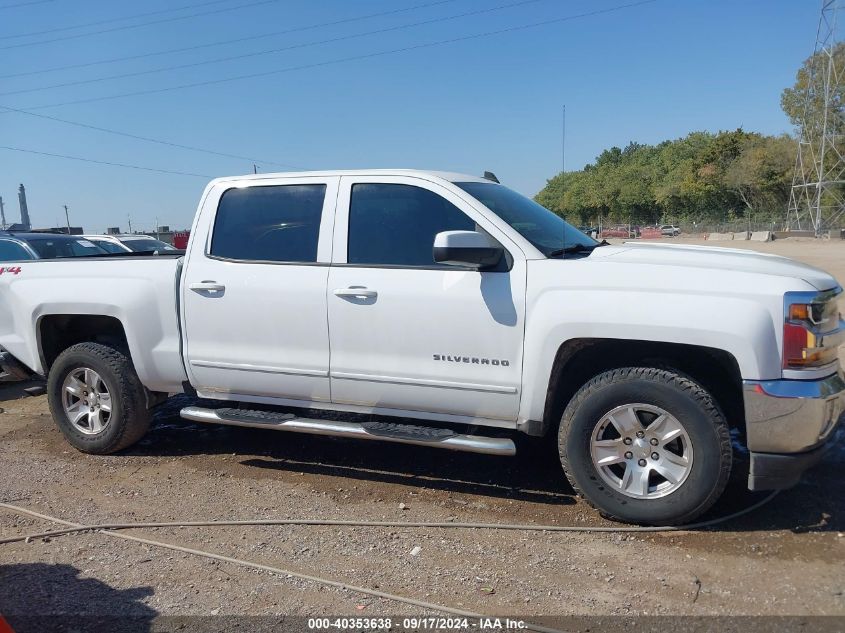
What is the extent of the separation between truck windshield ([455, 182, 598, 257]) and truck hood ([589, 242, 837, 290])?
22 centimetres

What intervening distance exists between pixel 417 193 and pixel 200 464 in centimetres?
263

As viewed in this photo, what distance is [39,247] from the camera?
11.0 metres

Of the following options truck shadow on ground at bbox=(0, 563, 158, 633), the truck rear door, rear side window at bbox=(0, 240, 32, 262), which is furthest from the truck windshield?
rear side window at bbox=(0, 240, 32, 262)

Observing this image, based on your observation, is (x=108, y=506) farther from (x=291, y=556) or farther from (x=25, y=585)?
(x=291, y=556)

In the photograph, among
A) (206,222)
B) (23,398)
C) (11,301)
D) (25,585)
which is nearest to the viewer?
(25,585)

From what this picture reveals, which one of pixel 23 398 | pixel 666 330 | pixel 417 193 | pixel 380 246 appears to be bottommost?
pixel 23 398

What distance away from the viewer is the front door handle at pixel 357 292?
4289mm

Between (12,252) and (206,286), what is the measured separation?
7747mm

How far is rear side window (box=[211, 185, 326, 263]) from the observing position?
466 cm

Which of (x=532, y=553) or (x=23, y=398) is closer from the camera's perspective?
(x=532, y=553)

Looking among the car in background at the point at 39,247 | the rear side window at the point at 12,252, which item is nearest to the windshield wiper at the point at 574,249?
the car in background at the point at 39,247

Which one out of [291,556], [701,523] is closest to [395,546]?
[291,556]

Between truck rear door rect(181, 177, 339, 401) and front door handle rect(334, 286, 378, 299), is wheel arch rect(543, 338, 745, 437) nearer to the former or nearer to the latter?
front door handle rect(334, 286, 378, 299)

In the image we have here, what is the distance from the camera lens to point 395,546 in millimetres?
3758
